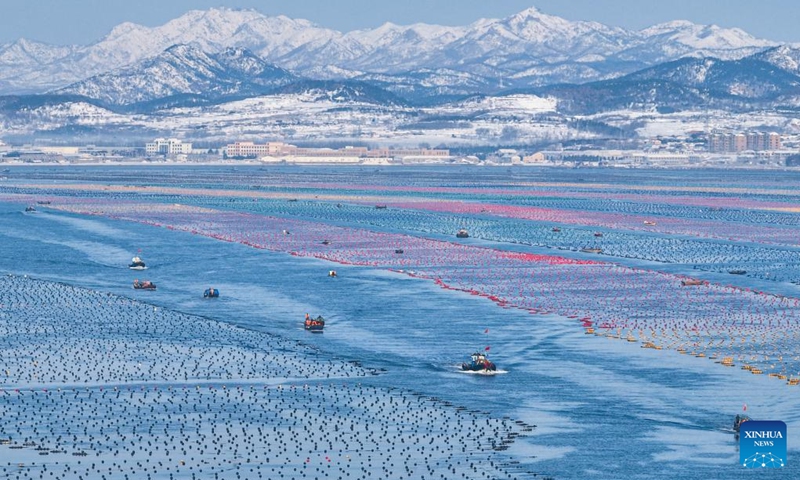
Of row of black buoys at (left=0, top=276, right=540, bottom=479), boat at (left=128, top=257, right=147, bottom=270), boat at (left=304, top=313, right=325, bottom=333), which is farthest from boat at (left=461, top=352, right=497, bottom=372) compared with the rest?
boat at (left=128, top=257, right=147, bottom=270)

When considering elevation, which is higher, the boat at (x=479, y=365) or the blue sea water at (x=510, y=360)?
the boat at (x=479, y=365)

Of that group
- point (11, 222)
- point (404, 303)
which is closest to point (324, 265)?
point (404, 303)

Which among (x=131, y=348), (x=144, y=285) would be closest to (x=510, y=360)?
(x=131, y=348)

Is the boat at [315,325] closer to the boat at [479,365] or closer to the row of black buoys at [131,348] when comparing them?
the row of black buoys at [131,348]

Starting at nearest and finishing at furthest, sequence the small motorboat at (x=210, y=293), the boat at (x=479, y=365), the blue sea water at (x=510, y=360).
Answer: the blue sea water at (x=510, y=360) → the boat at (x=479, y=365) → the small motorboat at (x=210, y=293)

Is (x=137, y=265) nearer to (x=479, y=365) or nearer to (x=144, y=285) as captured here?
(x=144, y=285)

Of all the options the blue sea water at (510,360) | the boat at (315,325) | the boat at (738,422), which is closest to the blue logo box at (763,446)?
the blue sea water at (510,360)
